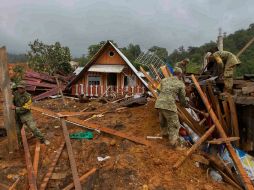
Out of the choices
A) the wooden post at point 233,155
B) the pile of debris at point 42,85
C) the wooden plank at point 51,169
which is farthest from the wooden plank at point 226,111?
the pile of debris at point 42,85

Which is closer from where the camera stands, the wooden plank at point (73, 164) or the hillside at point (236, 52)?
the wooden plank at point (73, 164)

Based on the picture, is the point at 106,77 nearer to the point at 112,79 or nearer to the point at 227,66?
the point at 112,79

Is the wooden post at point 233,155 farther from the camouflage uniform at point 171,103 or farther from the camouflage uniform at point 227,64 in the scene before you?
the camouflage uniform at point 171,103

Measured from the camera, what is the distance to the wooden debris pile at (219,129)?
6609 mm

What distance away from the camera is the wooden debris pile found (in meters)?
6.61

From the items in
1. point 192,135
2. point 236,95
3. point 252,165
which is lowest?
point 252,165

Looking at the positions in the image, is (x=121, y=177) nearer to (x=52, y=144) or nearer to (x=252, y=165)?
(x=52, y=144)

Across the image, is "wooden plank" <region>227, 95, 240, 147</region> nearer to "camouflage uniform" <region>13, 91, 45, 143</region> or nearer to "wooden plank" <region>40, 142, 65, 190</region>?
"wooden plank" <region>40, 142, 65, 190</region>

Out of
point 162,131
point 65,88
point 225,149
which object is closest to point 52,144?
point 162,131

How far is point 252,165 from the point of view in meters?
7.18

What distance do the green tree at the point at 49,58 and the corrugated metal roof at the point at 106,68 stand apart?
841 cm

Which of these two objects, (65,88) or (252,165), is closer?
(252,165)

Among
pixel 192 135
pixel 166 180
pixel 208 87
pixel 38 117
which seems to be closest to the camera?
pixel 166 180

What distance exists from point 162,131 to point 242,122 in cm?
222
